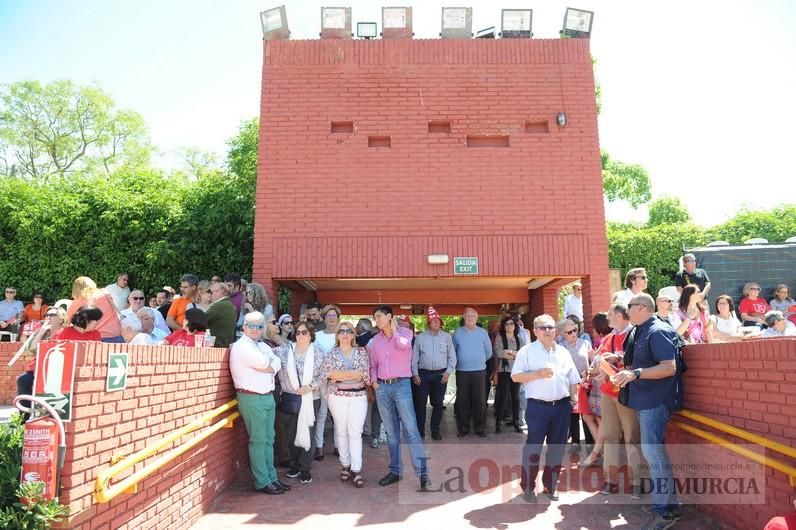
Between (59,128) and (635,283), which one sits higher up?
(59,128)

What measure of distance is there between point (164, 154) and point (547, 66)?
1048 inches

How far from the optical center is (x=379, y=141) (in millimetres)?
9586

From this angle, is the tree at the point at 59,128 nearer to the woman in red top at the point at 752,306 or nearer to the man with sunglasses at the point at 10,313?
the man with sunglasses at the point at 10,313

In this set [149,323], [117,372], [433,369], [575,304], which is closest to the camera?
[117,372]

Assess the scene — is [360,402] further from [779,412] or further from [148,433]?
[779,412]

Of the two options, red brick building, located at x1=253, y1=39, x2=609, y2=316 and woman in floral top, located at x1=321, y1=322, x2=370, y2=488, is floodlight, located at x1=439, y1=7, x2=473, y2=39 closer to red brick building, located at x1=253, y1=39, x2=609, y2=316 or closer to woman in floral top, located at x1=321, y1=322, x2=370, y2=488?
red brick building, located at x1=253, y1=39, x2=609, y2=316

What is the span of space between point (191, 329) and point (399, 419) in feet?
8.69

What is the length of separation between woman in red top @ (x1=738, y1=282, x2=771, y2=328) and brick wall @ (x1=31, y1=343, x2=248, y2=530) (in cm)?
847

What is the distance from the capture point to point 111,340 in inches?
210

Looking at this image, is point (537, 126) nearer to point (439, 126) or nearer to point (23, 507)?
point (439, 126)

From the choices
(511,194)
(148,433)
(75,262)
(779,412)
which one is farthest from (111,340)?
(75,262)

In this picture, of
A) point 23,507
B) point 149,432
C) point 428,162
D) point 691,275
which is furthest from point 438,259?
point 23,507

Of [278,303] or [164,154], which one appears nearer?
[278,303]

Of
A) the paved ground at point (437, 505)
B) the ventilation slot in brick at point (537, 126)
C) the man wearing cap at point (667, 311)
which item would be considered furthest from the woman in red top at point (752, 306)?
the paved ground at point (437, 505)
